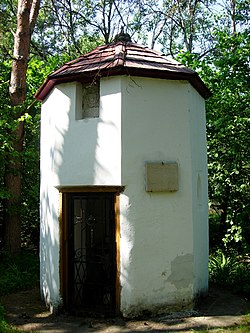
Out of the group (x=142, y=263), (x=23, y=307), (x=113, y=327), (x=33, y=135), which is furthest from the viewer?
(x=33, y=135)

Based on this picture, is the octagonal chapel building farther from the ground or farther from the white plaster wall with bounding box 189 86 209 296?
the ground

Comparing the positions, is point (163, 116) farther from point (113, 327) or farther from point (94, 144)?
point (113, 327)

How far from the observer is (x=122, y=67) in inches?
248

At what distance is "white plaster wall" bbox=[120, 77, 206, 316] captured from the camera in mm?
6234

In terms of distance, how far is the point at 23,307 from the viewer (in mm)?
7184

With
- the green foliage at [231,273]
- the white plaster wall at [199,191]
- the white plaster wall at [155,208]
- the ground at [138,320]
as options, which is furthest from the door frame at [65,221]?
the green foliage at [231,273]

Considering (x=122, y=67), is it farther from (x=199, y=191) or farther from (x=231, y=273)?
(x=231, y=273)

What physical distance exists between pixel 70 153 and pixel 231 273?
187 inches

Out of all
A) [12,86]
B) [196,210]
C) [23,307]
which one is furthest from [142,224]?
[12,86]

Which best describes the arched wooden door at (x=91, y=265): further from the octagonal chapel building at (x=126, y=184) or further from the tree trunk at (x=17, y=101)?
the tree trunk at (x=17, y=101)

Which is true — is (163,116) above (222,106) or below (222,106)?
below

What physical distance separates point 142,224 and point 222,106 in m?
4.59

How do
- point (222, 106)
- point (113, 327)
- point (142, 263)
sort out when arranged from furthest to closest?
point (222, 106) < point (142, 263) < point (113, 327)

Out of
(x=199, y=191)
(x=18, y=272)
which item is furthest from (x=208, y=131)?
(x=18, y=272)
